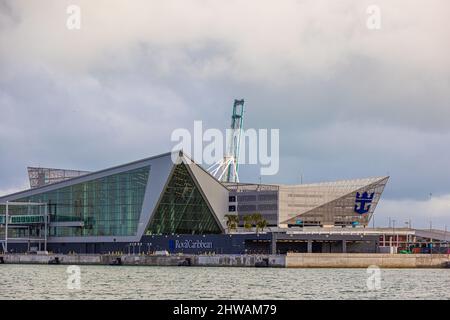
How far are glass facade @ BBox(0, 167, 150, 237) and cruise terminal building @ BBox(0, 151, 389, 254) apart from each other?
16 cm

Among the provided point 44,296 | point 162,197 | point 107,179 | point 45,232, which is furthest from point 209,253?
point 44,296

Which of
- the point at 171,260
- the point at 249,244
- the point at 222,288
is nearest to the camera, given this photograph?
the point at 222,288

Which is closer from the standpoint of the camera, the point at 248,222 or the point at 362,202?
the point at 248,222

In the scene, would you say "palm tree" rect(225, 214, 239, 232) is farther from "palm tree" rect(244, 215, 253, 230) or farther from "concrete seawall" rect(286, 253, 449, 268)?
"concrete seawall" rect(286, 253, 449, 268)

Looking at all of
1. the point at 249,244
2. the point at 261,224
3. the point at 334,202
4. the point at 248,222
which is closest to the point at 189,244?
the point at 249,244

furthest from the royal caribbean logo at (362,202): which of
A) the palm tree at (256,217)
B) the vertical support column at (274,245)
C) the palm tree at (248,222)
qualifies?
the vertical support column at (274,245)

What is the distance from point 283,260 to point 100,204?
3937cm

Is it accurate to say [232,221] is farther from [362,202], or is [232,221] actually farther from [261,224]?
[362,202]

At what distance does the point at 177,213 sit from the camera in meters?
139

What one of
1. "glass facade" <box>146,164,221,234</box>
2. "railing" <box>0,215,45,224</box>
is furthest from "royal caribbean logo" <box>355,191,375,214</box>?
"railing" <box>0,215,45,224</box>

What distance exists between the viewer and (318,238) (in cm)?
13212

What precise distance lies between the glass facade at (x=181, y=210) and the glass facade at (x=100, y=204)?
356 cm
